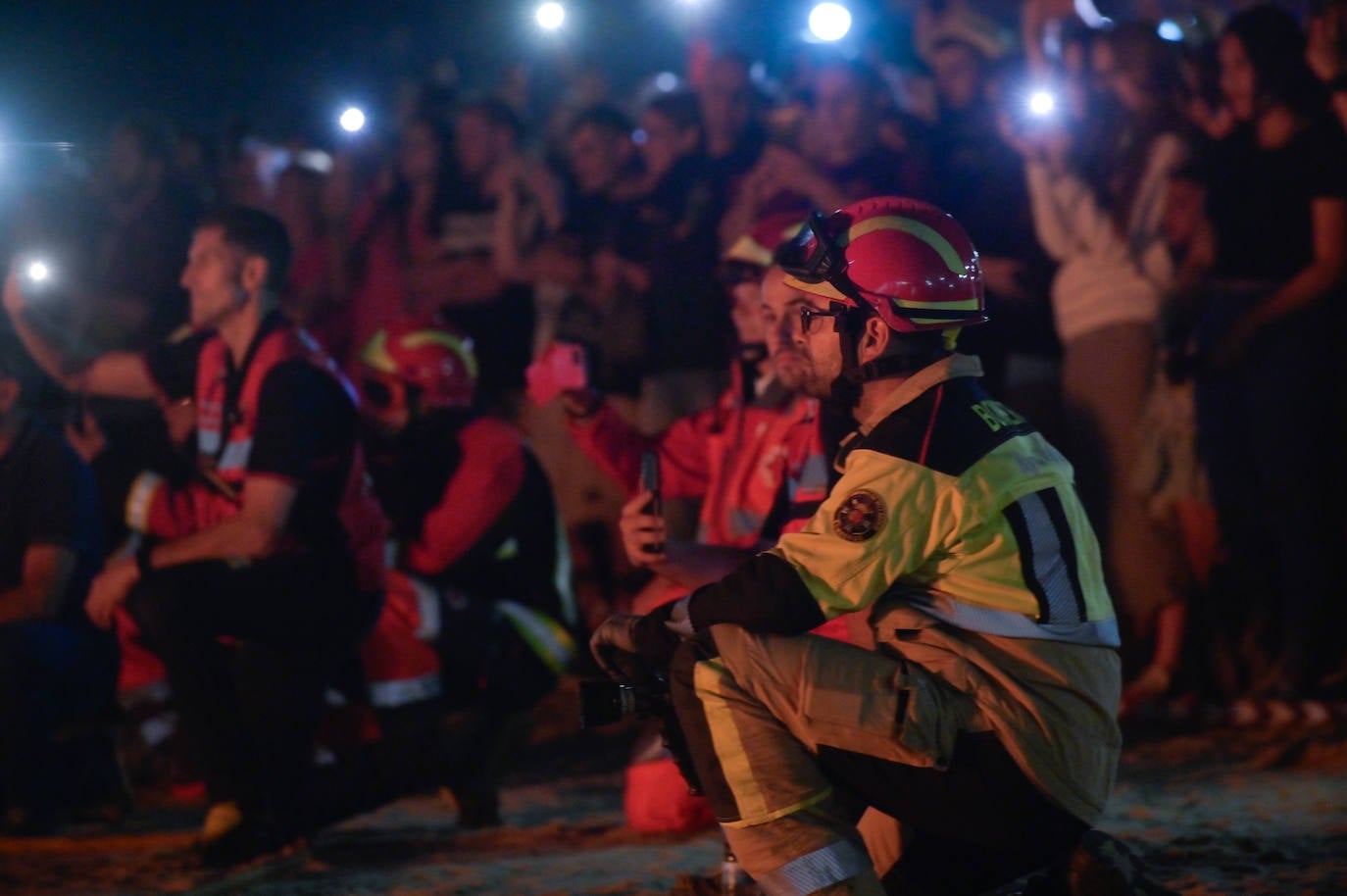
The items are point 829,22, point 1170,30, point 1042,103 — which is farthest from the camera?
point 829,22

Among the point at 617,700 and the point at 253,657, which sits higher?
the point at 253,657

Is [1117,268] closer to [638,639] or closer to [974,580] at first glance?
[974,580]

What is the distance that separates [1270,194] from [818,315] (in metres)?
3.69

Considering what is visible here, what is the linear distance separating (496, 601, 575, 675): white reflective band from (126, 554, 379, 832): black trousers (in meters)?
0.73

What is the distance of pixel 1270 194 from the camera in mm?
6285

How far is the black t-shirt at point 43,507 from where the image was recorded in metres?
5.76

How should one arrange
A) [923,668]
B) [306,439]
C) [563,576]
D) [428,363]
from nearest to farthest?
1. [923,668]
2. [306,439]
3. [563,576]
4. [428,363]

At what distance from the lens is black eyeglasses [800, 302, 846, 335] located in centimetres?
331

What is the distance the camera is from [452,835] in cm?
519

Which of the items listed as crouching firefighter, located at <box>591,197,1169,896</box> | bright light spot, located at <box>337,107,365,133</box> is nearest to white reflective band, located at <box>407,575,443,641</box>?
crouching firefighter, located at <box>591,197,1169,896</box>

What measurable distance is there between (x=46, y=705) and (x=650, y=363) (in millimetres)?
3114

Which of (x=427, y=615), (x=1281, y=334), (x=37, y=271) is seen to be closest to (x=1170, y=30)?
(x=1281, y=334)

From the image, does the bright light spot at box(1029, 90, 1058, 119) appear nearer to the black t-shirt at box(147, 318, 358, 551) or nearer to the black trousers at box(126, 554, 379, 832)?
the black t-shirt at box(147, 318, 358, 551)

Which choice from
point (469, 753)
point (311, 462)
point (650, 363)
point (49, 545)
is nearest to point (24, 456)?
point (49, 545)
